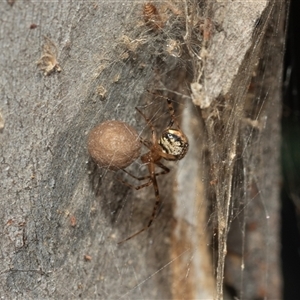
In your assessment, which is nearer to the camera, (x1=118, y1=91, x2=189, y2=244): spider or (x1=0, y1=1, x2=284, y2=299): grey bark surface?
(x1=0, y1=1, x2=284, y2=299): grey bark surface

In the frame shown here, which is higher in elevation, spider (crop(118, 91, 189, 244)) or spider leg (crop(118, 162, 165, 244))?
spider (crop(118, 91, 189, 244))

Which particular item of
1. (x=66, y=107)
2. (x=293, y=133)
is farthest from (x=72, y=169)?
(x=293, y=133)

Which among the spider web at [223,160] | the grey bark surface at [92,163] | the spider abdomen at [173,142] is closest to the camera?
the grey bark surface at [92,163]

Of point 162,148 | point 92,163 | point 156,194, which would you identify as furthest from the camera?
point 156,194

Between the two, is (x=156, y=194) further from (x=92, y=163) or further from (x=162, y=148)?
(x=92, y=163)

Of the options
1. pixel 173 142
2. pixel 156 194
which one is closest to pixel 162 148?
pixel 173 142

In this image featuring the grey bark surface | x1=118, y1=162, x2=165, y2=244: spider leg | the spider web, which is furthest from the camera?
x1=118, y1=162, x2=165, y2=244: spider leg
